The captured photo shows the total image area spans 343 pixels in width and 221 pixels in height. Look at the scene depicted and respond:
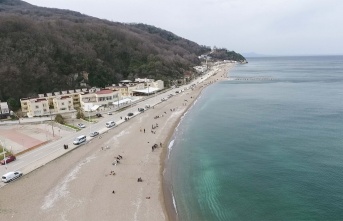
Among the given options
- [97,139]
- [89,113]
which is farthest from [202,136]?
[89,113]

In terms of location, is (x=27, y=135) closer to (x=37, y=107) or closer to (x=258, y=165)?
(x=37, y=107)

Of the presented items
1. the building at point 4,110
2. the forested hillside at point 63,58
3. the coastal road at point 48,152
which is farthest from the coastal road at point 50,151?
the forested hillside at point 63,58

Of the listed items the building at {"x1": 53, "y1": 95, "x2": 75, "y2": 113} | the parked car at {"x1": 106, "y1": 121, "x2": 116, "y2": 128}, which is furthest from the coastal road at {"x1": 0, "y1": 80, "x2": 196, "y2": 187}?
the building at {"x1": 53, "y1": 95, "x2": 75, "y2": 113}

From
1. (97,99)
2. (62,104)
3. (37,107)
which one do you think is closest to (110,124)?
(97,99)

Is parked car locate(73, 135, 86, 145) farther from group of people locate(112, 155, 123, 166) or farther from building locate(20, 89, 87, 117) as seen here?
building locate(20, 89, 87, 117)

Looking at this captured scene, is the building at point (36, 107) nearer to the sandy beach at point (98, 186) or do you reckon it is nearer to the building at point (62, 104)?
the building at point (62, 104)

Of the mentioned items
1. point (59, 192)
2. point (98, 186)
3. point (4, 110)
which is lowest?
point (59, 192)
